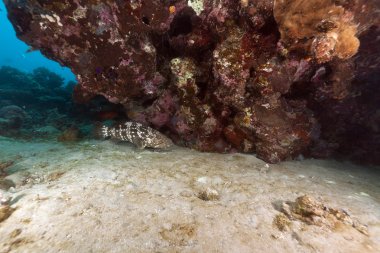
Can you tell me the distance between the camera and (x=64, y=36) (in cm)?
504

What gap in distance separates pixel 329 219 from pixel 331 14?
3.26 metres

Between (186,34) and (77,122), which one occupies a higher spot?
(186,34)

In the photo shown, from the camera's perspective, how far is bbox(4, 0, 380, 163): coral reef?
437cm

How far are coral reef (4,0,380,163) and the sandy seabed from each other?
0.82m

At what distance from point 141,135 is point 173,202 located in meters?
2.60

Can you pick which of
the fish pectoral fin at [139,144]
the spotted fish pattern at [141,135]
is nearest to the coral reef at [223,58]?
the spotted fish pattern at [141,135]

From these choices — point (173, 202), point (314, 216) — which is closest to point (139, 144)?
point (173, 202)

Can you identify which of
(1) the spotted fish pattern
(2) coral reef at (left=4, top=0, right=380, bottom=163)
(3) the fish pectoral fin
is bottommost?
(3) the fish pectoral fin

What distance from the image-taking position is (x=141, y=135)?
587 centimetres

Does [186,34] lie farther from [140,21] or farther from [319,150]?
[319,150]

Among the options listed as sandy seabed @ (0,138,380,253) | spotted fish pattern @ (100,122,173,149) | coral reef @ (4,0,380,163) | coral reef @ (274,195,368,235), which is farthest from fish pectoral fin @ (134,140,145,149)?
coral reef @ (274,195,368,235)

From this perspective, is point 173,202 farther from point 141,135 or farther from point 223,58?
point 223,58

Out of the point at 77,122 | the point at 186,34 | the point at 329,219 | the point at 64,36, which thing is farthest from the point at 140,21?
the point at 77,122

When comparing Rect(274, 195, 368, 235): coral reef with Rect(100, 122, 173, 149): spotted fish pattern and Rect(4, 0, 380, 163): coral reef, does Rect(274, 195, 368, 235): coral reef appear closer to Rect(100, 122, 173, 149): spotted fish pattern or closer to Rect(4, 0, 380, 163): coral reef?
Rect(4, 0, 380, 163): coral reef
